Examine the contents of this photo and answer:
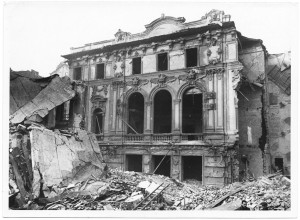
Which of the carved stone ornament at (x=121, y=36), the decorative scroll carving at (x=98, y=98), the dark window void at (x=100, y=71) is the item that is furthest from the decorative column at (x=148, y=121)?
the carved stone ornament at (x=121, y=36)

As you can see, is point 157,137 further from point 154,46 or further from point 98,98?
point 154,46

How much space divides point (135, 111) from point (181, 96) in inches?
140

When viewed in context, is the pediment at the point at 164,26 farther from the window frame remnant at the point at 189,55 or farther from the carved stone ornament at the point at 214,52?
the carved stone ornament at the point at 214,52

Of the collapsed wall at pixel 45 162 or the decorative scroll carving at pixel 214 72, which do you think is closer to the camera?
the collapsed wall at pixel 45 162

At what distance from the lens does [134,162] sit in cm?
1781

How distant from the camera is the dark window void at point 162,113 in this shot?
19391mm

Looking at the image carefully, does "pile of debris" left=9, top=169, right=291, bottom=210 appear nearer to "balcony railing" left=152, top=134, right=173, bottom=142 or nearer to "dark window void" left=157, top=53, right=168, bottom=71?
"balcony railing" left=152, top=134, right=173, bottom=142

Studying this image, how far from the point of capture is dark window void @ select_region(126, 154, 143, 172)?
57.2 ft

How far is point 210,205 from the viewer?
375 inches

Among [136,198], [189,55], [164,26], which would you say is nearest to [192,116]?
[189,55]

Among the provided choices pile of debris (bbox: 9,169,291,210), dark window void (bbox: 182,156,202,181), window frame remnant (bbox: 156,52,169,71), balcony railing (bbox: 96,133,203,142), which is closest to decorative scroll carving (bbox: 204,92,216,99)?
balcony railing (bbox: 96,133,203,142)

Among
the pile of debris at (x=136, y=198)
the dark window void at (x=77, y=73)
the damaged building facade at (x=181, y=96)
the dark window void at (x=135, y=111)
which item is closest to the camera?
the pile of debris at (x=136, y=198)

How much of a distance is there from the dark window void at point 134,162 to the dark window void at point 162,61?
5897mm
